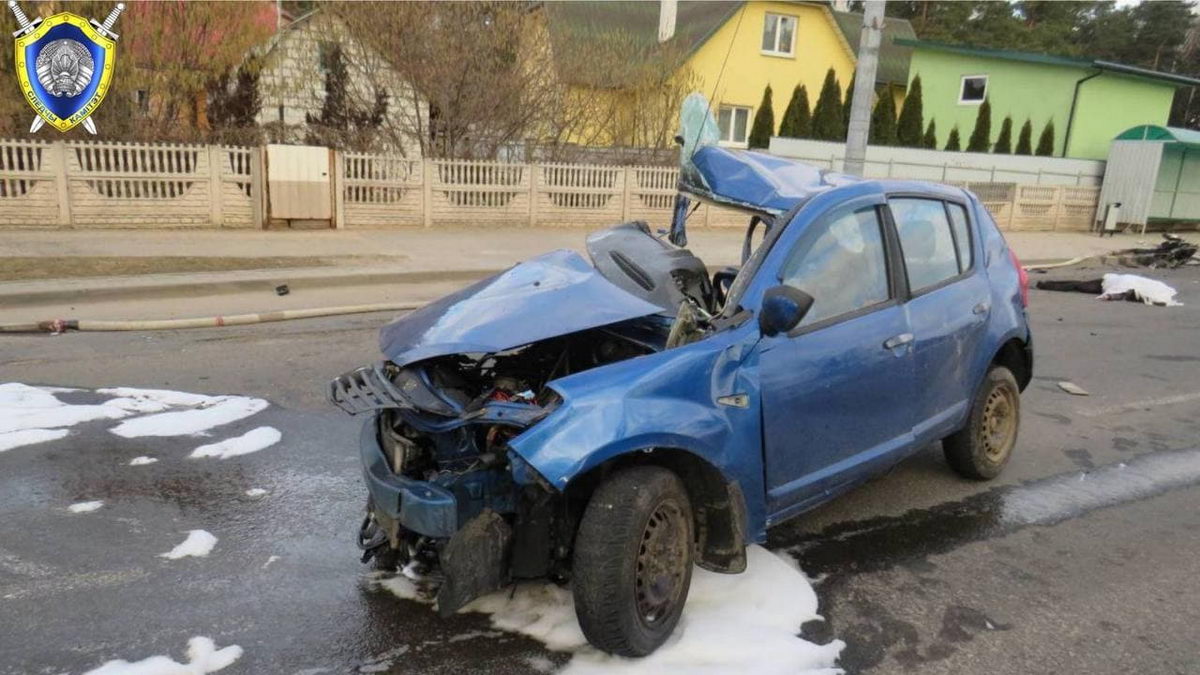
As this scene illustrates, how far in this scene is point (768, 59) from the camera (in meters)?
31.6

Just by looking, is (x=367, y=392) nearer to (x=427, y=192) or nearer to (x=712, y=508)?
(x=712, y=508)

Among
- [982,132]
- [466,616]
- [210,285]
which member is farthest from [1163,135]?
[466,616]

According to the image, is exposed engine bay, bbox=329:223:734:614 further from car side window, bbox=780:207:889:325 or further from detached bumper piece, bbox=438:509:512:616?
car side window, bbox=780:207:889:325

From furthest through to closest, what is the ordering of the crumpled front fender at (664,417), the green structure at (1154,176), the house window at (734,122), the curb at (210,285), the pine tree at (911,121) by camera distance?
the house window at (734,122) < the pine tree at (911,121) < the green structure at (1154,176) < the curb at (210,285) < the crumpled front fender at (664,417)

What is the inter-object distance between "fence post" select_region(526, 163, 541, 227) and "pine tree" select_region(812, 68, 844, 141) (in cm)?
1505

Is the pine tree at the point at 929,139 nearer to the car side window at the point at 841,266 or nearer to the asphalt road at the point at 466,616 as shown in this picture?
the asphalt road at the point at 466,616

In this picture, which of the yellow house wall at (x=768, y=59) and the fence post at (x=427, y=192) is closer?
the fence post at (x=427, y=192)

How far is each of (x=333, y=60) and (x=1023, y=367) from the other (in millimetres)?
16725

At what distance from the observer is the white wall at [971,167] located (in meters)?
25.0

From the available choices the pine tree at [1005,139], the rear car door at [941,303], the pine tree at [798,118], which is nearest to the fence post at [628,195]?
the pine tree at [798,118]

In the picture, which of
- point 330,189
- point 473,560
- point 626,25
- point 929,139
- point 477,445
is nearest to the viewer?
point 473,560

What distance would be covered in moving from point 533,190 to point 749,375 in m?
14.1

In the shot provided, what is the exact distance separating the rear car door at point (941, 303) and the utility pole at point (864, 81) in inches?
287

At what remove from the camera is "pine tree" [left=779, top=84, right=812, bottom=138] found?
2892 centimetres
